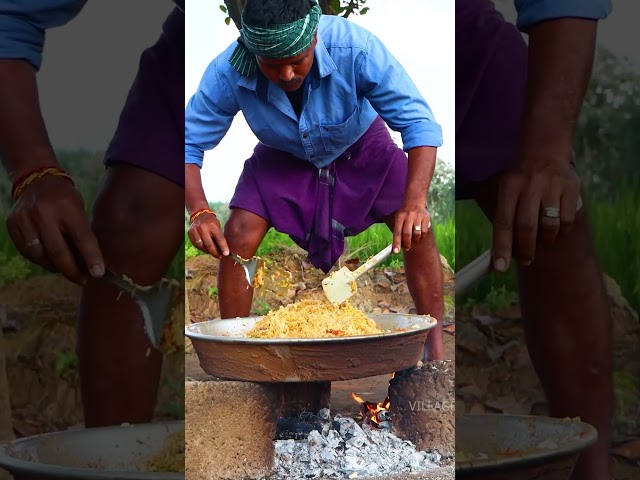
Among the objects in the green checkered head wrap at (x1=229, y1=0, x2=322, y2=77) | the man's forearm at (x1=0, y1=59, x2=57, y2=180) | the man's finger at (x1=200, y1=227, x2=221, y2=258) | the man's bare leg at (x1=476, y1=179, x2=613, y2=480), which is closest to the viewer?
the green checkered head wrap at (x1=229, y1=0, x2=322, y2=77)

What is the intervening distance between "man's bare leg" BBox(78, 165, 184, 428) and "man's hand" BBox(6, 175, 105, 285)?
16cm

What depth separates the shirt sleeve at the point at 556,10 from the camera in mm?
3238

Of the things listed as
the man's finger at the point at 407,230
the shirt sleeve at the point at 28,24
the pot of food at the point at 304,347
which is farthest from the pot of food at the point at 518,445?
the shirt sleeve at the point at 28,24

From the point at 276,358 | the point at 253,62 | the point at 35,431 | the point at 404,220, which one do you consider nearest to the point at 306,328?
the point at 276,358

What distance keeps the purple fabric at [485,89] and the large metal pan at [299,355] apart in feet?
2.11

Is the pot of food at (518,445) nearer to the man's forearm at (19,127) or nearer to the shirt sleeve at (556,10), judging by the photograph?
the shirt sleeve at (556,10)

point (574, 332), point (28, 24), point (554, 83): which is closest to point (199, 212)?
point (28, 24)

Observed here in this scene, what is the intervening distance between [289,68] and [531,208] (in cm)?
81

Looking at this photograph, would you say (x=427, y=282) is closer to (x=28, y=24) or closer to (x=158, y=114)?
(x=158, y=114)

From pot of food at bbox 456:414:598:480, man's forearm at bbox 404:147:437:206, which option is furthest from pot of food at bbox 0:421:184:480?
man's forearm at bbox 404:147:437:206

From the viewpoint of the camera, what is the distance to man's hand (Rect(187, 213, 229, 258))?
291cm

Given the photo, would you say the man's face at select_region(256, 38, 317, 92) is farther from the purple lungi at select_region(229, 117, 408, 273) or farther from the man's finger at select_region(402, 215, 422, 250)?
the man's finger at select_region(402, 215, 422, 250)

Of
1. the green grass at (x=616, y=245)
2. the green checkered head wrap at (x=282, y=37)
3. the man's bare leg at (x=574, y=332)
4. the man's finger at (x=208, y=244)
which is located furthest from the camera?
the green grass at (x=616, y=245)

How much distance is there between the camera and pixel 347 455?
2910mm
